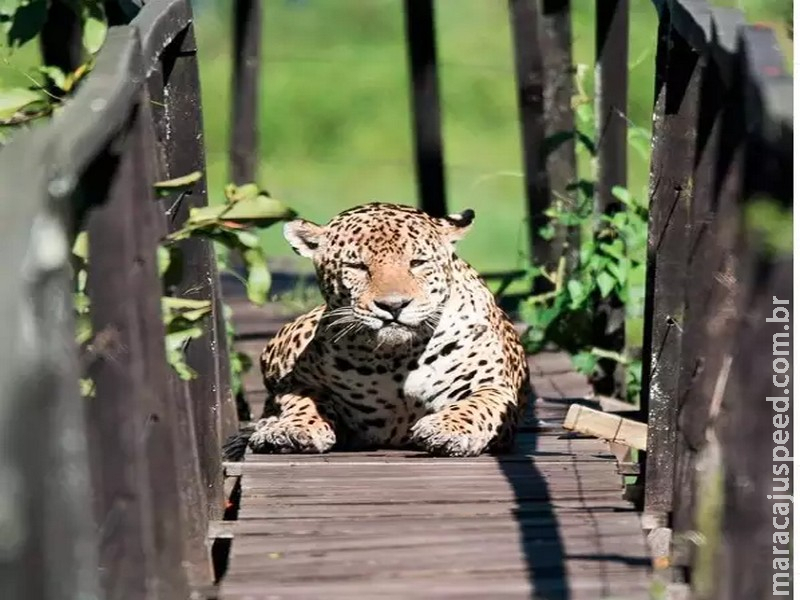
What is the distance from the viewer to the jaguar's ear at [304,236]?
6.31m

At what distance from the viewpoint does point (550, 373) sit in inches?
313

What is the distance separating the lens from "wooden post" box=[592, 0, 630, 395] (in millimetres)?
7766

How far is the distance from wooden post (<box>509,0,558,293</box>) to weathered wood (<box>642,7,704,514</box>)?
119 inches

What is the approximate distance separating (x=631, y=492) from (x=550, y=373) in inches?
95.6

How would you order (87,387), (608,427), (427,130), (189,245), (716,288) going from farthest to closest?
(427,130) < (608,427) < (189,245) < (716,288) < (87,387)

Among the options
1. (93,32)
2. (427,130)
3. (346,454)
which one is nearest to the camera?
(346,454)

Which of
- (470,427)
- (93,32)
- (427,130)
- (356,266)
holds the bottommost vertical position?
(470,427)

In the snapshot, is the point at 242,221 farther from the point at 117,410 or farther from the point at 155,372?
the point at 117,410

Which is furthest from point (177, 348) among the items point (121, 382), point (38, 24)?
point (38, 24)

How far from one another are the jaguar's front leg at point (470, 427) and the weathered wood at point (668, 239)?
0.74m

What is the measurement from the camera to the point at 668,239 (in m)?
5.28

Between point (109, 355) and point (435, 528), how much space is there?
1.43 m

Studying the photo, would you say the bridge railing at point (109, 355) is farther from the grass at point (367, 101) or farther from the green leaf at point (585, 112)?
the grass at point (367, 101)

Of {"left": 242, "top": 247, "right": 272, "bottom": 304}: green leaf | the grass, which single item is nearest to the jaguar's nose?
{"left": 242, "top": 247, "right": 272, "bottom": 304}: green leaf
